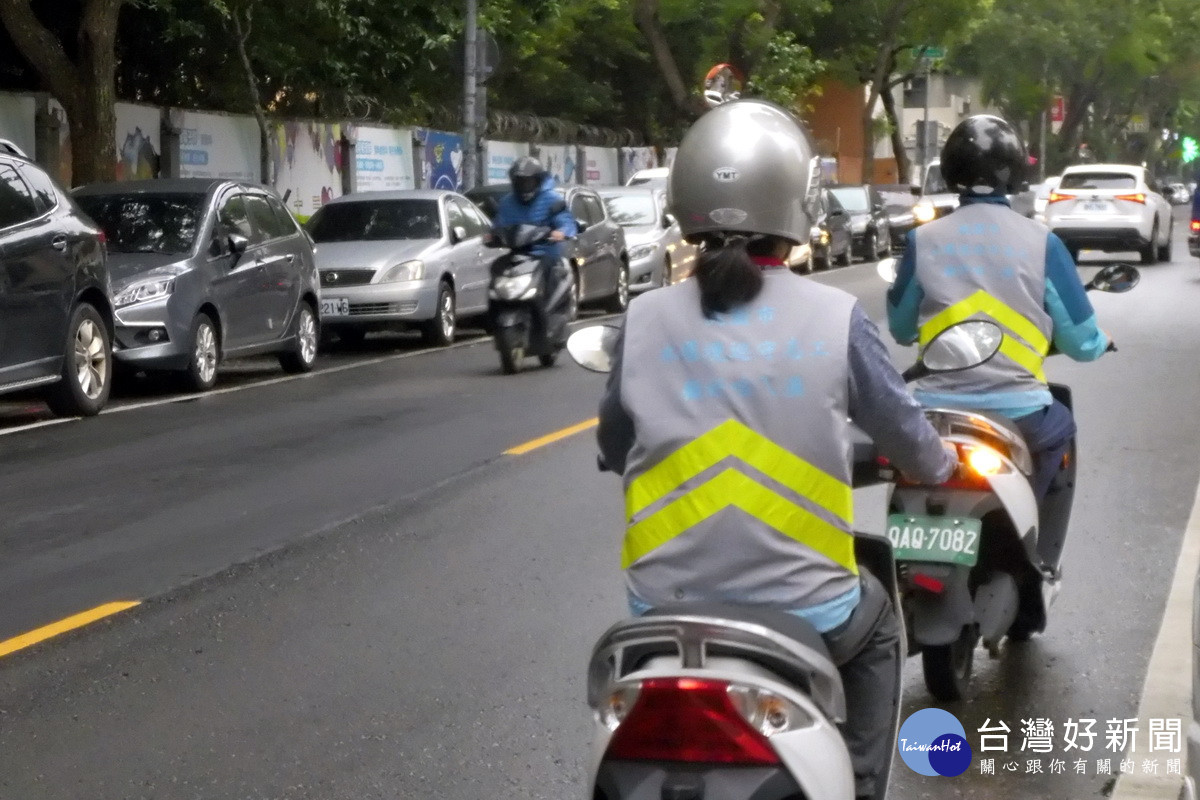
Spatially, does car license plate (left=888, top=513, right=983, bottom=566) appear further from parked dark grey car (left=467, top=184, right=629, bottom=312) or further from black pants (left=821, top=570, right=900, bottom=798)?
parked dark grey car (left=467, top=184, right=629, bottom=312)

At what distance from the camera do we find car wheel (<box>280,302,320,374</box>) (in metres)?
17.2

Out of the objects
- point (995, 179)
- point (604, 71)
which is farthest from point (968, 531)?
point (604, 71)

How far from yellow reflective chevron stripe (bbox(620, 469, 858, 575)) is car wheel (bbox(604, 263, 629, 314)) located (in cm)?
2067

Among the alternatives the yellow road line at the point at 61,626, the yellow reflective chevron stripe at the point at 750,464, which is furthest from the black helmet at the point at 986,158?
the yellow road line at the point at 61,626

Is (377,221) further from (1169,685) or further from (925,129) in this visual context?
(925,129)

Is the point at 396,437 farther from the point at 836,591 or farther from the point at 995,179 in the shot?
the point at 836,591

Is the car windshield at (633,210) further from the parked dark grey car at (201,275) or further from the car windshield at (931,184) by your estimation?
the car windshield at (931,184)

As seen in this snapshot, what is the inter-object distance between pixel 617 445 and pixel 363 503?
6290 mm

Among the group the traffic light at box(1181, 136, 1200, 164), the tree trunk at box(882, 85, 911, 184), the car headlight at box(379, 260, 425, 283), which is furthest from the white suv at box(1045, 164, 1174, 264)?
the traffic light at box(1181, 136, 1200, 164)

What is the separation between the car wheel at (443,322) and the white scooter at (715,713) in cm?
1623

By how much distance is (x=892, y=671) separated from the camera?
373 centimetres

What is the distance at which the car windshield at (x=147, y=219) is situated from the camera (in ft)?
51.3

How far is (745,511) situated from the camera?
11.3ft

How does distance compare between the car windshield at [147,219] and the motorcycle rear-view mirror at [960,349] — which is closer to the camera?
the motorcycle rear-view mirror at [960,349]
